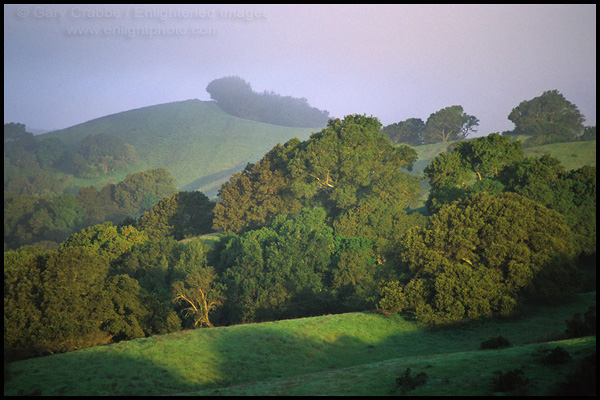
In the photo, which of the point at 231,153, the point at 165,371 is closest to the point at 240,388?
the point at 165,371

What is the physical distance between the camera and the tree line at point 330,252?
1058 inches

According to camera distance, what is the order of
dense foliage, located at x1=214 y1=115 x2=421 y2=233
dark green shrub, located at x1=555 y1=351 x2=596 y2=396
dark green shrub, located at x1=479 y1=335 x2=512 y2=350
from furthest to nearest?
1. dense foliage, located at x1=214 y1=115 x2=421 y2=233
2. dark green shrub, located at x1=479 y1=335 x2=512 y2=350
3. dark green shrub, located at x1=555 y1=351 x2=596 y2=396

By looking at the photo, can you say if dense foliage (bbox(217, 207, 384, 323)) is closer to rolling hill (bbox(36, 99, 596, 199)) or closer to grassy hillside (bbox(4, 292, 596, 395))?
grassy hillside (bbox(4, 292, 596, 395))

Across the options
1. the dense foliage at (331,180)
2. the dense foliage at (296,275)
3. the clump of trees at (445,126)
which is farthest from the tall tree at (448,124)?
the dense foliage at (296,275)

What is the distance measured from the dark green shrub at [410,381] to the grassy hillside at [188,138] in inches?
5071

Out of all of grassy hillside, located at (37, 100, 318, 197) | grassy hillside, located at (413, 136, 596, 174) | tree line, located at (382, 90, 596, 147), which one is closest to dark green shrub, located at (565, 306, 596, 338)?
grassy hillside, located at (413, 136, 596, 174)

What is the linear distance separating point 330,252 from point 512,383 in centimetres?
2910

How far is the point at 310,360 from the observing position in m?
22.5

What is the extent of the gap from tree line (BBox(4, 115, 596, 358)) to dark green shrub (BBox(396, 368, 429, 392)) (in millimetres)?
13168

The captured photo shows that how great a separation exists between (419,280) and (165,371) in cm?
1610

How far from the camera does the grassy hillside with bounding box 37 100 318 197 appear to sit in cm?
15775

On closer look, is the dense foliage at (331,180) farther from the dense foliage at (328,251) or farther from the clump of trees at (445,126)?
the clump of trees at (445,126)

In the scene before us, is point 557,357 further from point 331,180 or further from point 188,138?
point 188,138

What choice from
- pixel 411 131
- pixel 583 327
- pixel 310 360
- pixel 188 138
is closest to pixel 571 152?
pixel 411 131
